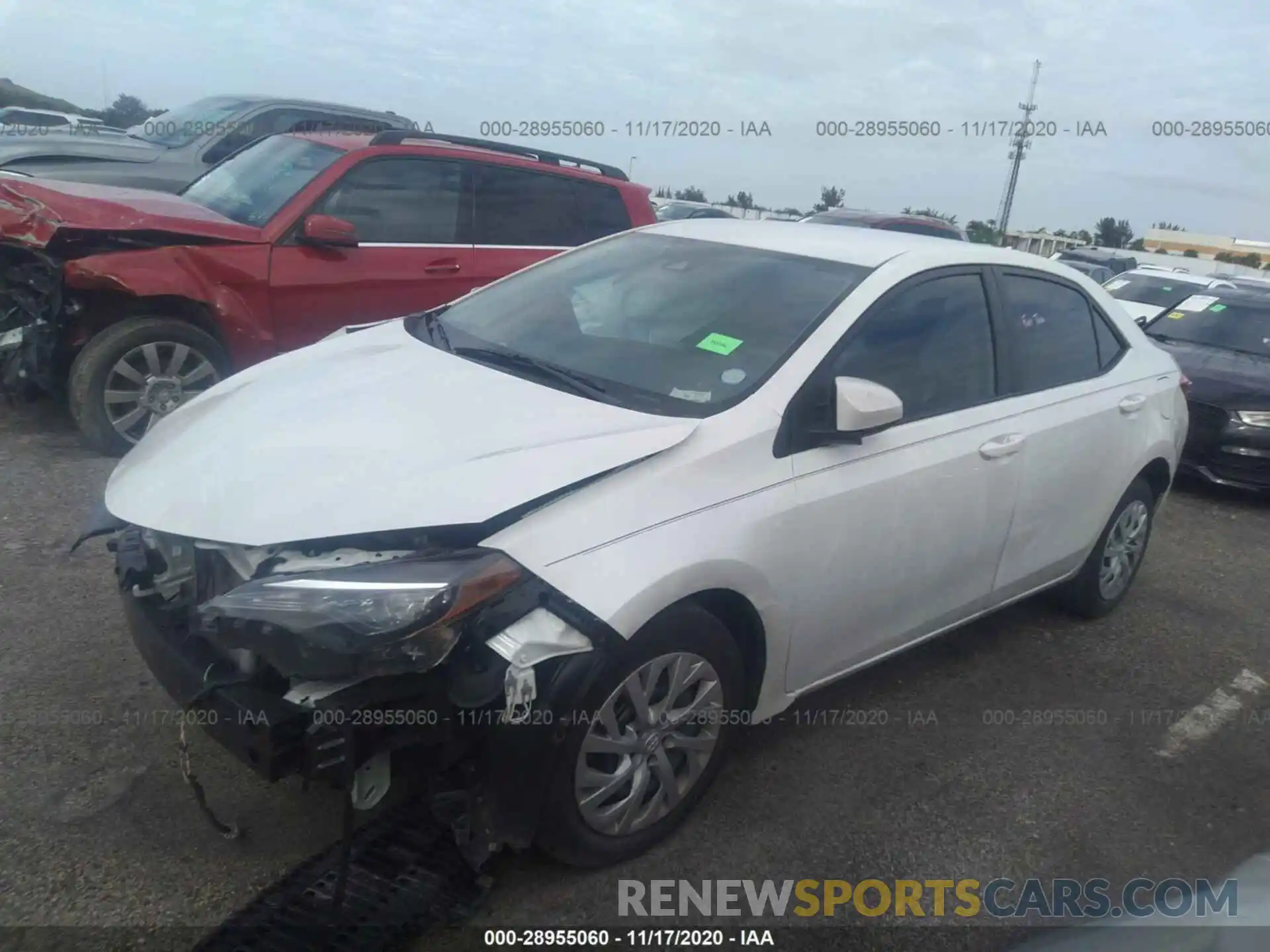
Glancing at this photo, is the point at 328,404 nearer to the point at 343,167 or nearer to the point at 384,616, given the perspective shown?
the point at 384,616

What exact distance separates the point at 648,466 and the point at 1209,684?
122 inches

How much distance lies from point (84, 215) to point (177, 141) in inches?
228

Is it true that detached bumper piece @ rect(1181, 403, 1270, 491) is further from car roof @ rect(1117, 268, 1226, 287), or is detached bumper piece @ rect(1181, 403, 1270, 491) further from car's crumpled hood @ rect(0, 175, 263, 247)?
car's crumpled hood @ rect(0, 175, 263, 247)

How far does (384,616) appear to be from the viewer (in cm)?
224

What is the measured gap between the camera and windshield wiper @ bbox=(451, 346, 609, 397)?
3.13 metres

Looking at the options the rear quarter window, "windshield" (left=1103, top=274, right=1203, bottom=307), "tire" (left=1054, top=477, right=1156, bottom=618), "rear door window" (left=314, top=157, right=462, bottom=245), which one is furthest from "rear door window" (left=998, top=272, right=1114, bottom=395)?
"windshield" (left=1103, top=274, right=1203, bottom=307)

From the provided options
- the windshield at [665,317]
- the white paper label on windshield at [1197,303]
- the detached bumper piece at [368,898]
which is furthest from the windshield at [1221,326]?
the detached bumper piece at [368,898]

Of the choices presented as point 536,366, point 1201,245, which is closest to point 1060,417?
point 536,366

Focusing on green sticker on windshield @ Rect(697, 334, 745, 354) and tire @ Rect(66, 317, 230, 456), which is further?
tire @ Rect(66, 317, 230, 456)

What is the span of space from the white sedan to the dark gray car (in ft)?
20.2

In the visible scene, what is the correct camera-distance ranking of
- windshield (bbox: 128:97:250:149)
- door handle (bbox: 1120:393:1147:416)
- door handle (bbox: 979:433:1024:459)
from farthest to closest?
windshield (bbox: 128:97:250:149) < door handle (bbox: 1120:393:1147:416) < door handle (bbox: 979:433:1024:459)

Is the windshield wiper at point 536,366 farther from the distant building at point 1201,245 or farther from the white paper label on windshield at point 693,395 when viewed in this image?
the distant building at point 1201,245

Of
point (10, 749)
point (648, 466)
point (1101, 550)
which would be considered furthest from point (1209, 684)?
point (10, 749)

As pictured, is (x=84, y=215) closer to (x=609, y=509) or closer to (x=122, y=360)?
(x=122, y=360)
